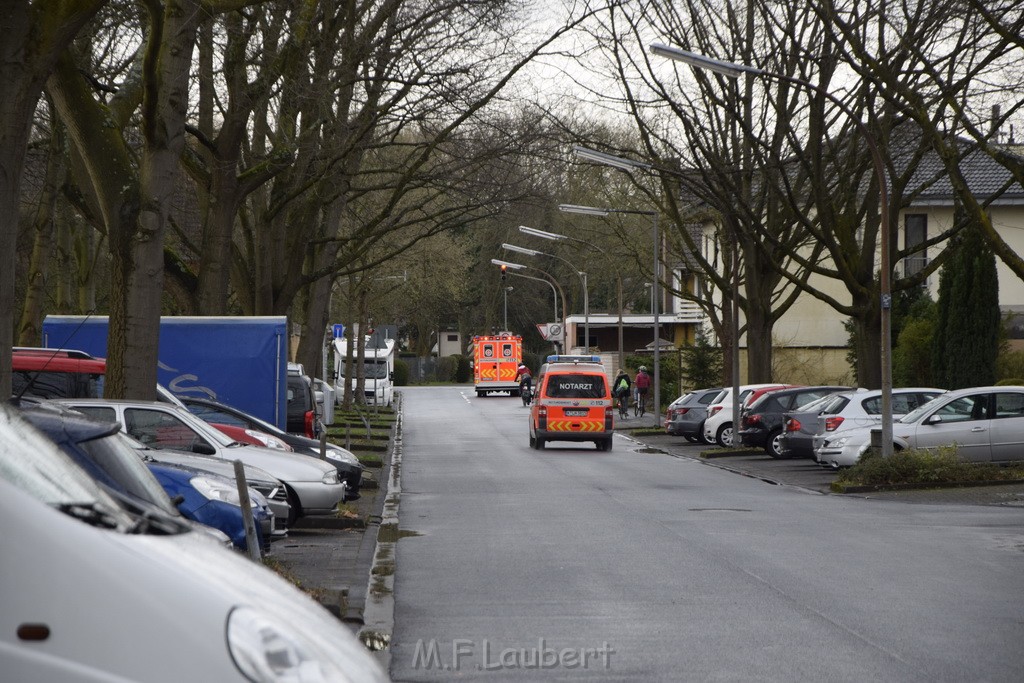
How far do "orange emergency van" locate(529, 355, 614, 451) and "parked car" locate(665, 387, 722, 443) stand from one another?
10.1 ft

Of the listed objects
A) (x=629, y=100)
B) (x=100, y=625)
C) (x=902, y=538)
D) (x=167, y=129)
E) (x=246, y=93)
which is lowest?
(x=902, y=538)

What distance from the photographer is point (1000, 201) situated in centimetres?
4847

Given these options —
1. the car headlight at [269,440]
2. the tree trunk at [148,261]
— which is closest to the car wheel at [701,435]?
the car headlight at [269,440]

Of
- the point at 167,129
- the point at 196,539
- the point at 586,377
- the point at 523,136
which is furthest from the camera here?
the point at 586,377

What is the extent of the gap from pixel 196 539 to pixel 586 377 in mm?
27936

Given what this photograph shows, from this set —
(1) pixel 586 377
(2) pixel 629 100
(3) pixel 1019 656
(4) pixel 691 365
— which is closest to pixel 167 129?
(3) pixel 1019 656

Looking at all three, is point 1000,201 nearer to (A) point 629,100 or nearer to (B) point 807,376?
(B) point 807,376

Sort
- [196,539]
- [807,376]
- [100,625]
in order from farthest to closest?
[807,376] < [196,539] < [100,625]

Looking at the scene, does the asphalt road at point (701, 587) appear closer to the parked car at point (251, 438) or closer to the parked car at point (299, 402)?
the parked car at point (251, 438)

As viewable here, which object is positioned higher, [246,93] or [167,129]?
[246,93]

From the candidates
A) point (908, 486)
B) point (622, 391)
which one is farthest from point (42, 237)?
point (622, 391)

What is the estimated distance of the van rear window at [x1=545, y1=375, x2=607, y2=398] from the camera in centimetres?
3147

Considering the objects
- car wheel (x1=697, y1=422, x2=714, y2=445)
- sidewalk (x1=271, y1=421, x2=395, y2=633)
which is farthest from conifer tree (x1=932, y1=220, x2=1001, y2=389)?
sidewalk (x1=271, y1=421, x2=395, y2=633)

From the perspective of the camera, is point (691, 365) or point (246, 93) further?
point (691, 365)
